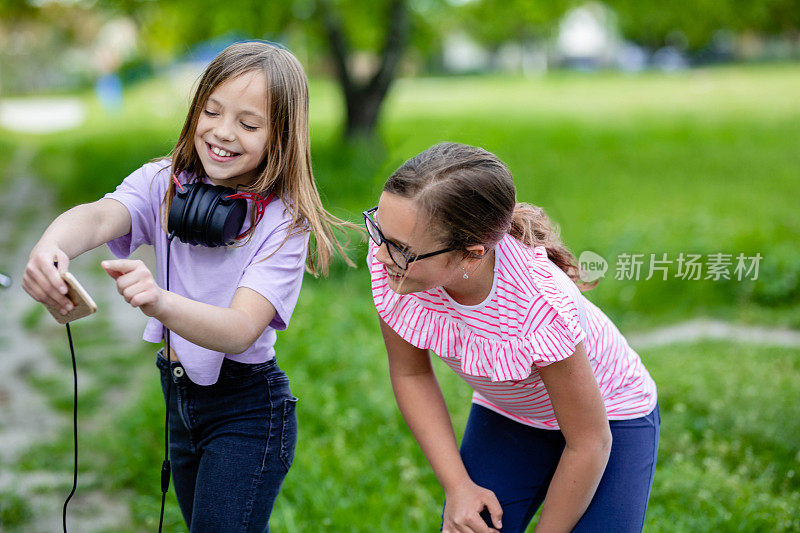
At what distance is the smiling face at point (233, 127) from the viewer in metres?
1.91

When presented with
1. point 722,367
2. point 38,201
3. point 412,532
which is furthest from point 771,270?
point 38,201

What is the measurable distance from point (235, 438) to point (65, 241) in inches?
24.5

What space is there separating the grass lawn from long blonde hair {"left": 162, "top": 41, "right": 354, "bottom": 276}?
28cm

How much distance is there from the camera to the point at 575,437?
6.30ft

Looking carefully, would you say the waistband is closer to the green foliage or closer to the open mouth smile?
the open mouth smile

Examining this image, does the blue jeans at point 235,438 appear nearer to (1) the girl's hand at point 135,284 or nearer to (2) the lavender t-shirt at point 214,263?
(2) the lavender t-shirt at point 214,263

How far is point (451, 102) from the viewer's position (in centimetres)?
2369

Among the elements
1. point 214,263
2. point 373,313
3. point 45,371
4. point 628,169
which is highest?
point 214,263

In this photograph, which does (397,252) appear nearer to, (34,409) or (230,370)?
(230,370)

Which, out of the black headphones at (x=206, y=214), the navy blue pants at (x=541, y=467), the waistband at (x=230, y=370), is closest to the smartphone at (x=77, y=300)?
the black headphones at (x=206, y=214)

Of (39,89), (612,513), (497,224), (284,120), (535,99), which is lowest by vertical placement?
(39,89)

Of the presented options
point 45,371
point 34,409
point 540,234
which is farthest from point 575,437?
point 45,371

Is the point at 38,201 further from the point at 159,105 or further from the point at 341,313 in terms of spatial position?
the point at 159,105

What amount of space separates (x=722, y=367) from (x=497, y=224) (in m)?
3.26
